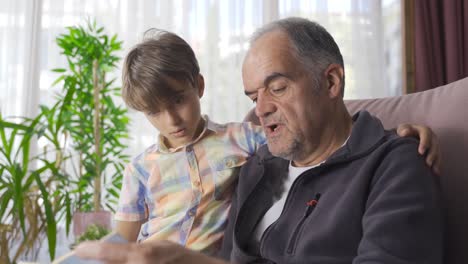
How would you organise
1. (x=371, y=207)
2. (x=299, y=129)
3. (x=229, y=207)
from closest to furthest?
(x=371, y=207) → (x=299, y=129) → (x=229, y=207)

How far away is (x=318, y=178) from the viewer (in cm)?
125

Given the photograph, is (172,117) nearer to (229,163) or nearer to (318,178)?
(229,163)

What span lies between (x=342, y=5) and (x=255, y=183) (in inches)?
122

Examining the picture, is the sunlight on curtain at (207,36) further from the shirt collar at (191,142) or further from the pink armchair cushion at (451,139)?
the pink armchair cushion at (451,139)

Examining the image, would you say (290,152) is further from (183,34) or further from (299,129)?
(183,34)

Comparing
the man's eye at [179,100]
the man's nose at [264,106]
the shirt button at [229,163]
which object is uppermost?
the man's eye at [179,100]

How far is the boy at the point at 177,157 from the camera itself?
1.48 meters

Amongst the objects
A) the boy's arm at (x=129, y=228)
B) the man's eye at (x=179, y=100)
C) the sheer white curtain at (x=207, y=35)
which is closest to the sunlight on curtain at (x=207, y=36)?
the sheer white curtain at (x=207, y=35)

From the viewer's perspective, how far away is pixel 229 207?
151cm

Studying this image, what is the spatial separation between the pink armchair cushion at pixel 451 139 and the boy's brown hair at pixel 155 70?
23.6 inches

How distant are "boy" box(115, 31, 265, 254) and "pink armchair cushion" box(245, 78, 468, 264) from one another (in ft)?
1.43

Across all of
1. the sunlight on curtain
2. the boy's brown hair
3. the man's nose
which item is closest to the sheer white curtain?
the sunlight on curtain

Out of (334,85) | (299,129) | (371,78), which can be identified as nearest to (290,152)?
(299,129)

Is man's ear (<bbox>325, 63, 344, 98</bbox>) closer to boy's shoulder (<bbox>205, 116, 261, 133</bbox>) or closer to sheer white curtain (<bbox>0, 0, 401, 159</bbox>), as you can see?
boy's shoulder (<bbox>205, 116, 261, 133</bbox>)
